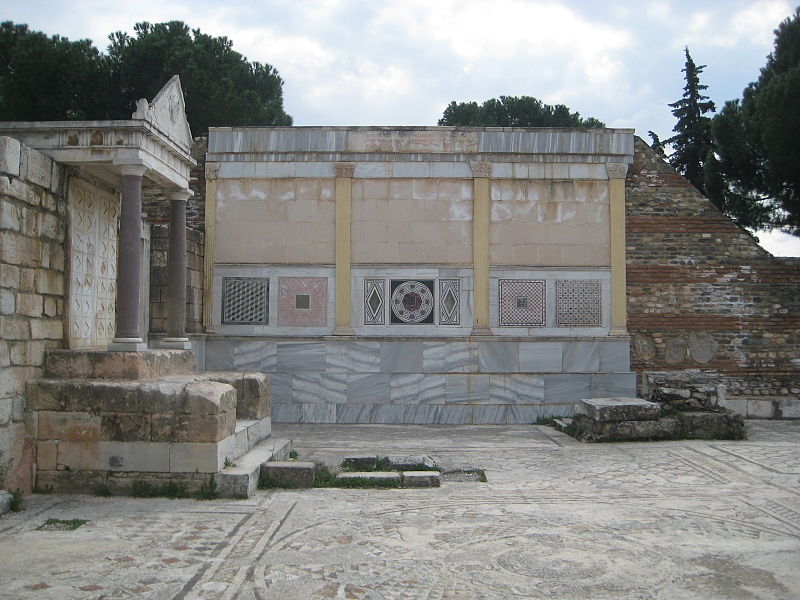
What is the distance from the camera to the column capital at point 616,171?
45.3 feet

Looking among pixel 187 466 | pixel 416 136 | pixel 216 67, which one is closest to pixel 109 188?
pixel 187 466

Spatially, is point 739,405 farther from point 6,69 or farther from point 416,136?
point 6,69

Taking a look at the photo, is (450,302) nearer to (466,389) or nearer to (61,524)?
(466,389)

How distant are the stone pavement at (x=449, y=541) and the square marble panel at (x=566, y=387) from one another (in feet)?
14.8

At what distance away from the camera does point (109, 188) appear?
8.95m

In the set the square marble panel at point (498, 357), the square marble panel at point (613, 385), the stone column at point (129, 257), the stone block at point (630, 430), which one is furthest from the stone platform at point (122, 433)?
the square marble panel at point (613, 385)

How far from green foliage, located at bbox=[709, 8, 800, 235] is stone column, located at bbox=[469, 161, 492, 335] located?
6.50m

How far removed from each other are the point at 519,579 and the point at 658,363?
32.3ft

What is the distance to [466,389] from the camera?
13297mm

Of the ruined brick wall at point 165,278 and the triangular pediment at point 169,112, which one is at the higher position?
the triangular pediment at point 169,112

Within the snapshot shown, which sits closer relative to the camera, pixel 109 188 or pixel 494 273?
pixel 109 188

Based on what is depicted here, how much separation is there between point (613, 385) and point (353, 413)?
4.63 m

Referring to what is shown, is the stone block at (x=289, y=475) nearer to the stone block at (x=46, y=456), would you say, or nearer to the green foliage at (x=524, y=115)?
the stone block at (x=46, y=456)

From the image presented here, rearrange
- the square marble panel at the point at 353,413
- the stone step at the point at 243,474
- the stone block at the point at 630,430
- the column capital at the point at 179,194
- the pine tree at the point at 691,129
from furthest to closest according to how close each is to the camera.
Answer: the pine tree at the point at 691,129, the square marble panel at the point at 353,413, the stone block at the point at 630,430, the column capital at the point at 179,194, the stone step at the point at 243,474
